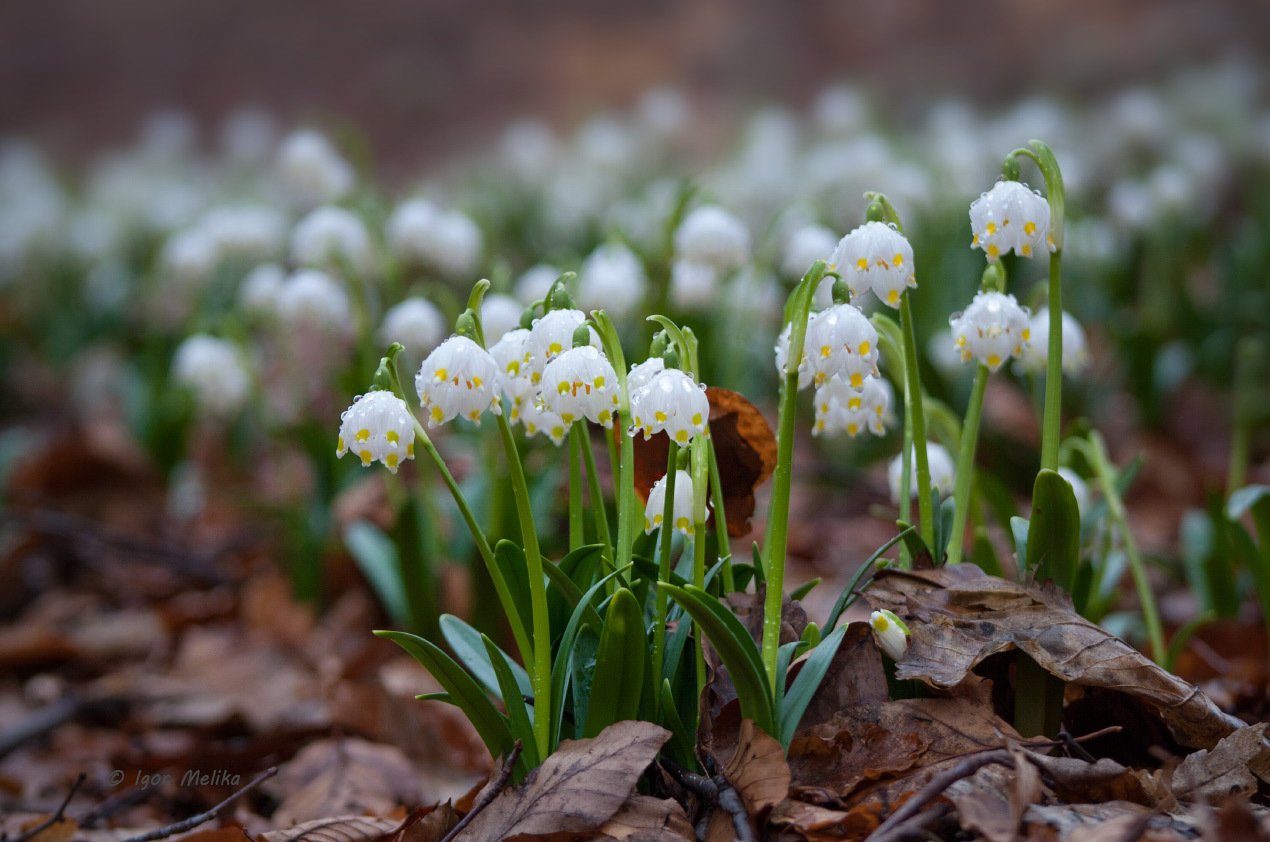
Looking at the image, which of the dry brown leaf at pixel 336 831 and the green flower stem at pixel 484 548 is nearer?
the green flower stem at pixel 484 548

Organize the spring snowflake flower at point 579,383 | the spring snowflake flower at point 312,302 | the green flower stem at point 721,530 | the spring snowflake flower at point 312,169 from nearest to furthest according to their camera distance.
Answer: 1. the spring snowflake flower at point 579,383
2. the green flower stem at point 721,530
3. the spring snowflake flower at point 312,302
4. the spring snowflake flower at point 312,169

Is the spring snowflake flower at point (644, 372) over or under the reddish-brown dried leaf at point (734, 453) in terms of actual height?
over

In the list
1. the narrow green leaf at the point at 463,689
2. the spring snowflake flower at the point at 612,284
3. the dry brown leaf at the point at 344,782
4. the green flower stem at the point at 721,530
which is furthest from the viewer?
the spring snowflake flower at the point at 612,284

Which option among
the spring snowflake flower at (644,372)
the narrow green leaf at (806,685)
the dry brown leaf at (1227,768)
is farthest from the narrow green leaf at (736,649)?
the dry brown leaf at (1227,768)

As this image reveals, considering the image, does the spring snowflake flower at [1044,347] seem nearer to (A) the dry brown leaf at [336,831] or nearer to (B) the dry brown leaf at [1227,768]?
(B) the dry brown leaf at [1227,768]

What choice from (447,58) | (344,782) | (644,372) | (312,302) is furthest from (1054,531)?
(447,58)

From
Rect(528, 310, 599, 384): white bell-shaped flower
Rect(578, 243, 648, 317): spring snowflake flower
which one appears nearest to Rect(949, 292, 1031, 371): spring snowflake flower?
Rect(528, 310, 599, 384): white bell-shaped flower
